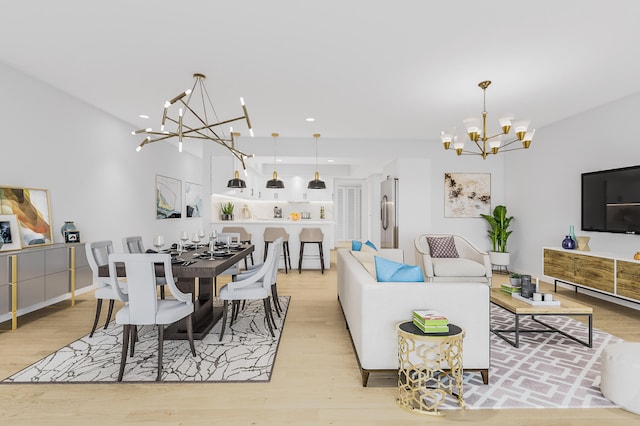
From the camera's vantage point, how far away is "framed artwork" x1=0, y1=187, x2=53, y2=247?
3.79 meters

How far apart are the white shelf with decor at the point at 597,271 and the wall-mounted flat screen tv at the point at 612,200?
47 cm

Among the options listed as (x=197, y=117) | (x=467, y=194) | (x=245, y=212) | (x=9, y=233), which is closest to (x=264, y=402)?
(x=197, y=117)

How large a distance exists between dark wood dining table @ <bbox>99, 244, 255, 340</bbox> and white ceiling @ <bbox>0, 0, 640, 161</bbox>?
1982 millimetres

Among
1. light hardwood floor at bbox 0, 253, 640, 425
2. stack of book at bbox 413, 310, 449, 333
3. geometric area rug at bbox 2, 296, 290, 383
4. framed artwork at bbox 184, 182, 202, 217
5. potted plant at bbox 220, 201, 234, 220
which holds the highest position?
framed artwork at bbox 184, 182, 202, 217

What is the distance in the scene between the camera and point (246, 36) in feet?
10.2

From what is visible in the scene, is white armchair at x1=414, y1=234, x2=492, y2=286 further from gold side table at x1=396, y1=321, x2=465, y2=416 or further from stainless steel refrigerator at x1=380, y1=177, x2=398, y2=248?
gold side table at x1=396, y1=321, x2=465, y2=416

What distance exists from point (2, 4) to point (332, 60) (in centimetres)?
266

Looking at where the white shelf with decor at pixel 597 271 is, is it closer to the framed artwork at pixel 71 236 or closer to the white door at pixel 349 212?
the framed artwork at pixel 71 236

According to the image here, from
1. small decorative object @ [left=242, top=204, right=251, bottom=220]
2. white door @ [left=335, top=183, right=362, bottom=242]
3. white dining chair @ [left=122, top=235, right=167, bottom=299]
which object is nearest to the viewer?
white dining chair @ [left=122, top=235, right=167, bottom=299]

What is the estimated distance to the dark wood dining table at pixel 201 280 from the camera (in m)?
2.87

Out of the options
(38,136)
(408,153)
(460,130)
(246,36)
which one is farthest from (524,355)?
(38,136)

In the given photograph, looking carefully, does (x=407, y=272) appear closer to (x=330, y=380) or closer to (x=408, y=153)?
(x=330, y=380)

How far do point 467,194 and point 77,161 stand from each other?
682 cm

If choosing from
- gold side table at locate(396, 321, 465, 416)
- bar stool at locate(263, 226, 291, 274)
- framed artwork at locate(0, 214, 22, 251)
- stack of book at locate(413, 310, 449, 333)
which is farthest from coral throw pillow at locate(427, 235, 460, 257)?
framed artwork at locate(0, 214, 22, 251)
